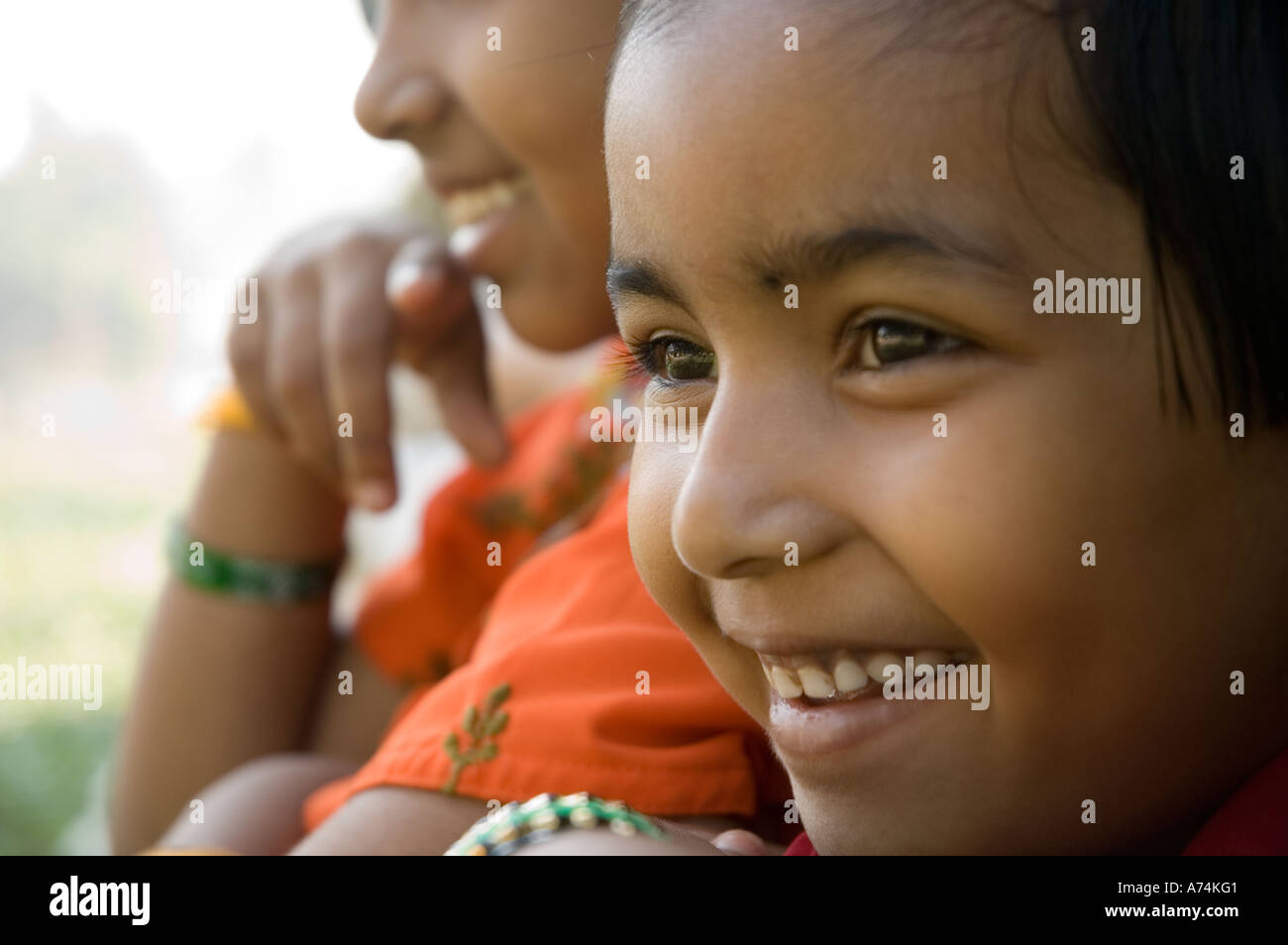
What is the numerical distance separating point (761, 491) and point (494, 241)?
34.4 inches

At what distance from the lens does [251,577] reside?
2.12 metres

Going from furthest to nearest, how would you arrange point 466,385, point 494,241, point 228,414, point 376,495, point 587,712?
point 228,414, point 466,385, point 376,495, point 494,241, point 587,712

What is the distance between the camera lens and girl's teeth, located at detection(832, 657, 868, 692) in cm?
100

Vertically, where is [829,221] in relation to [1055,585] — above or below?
above

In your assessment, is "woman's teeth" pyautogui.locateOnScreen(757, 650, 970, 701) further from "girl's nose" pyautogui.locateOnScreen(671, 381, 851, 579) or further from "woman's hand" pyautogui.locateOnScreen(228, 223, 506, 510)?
"woman's hand" pyautogui.locateOnScreen(228, 223, 506, 510)

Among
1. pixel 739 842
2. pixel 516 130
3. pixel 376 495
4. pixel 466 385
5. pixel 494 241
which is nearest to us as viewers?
pixel 739 842

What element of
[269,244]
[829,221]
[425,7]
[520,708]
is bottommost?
[520,708]

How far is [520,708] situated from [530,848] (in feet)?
1.13

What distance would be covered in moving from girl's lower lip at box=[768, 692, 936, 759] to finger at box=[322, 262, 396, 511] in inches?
37.3

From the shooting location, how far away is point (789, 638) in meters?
1.00

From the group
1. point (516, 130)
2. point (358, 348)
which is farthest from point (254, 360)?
point (516, 130)

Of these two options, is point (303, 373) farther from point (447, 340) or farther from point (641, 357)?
point (641, 357)
